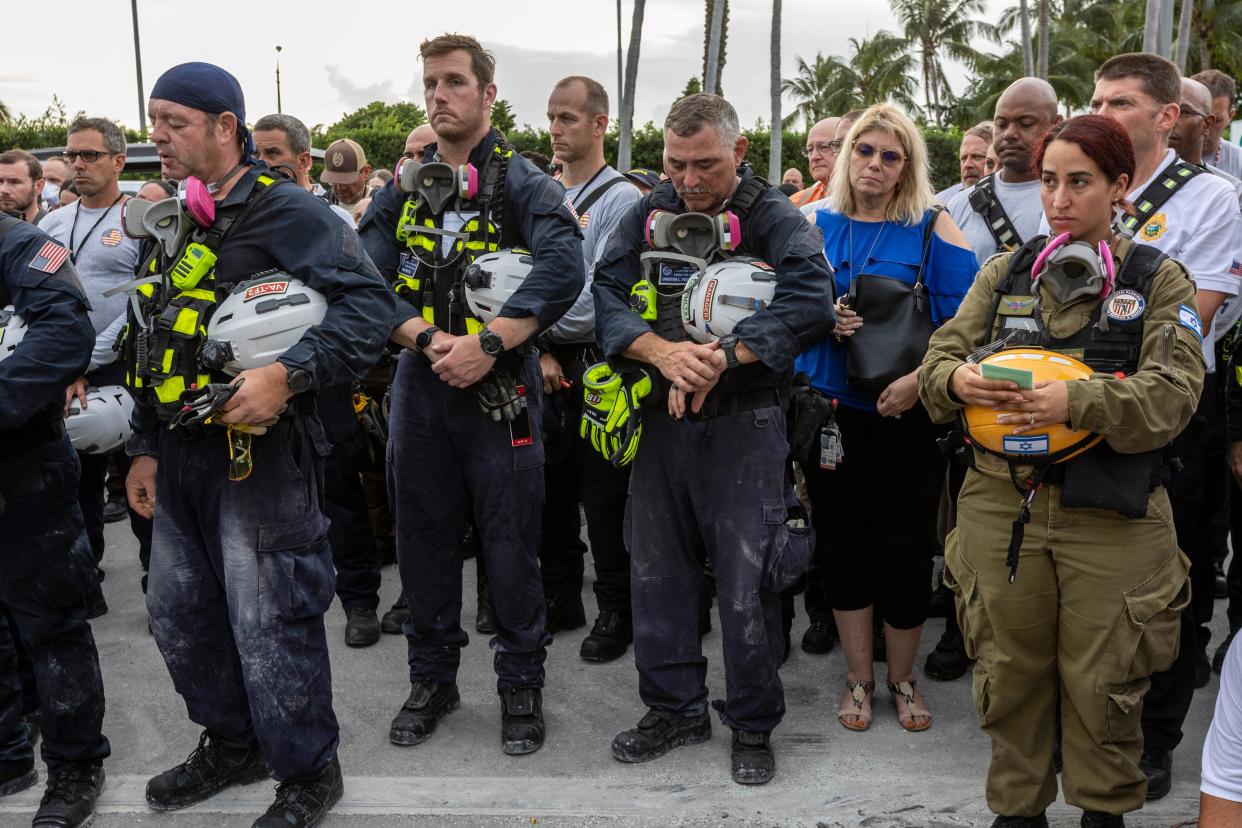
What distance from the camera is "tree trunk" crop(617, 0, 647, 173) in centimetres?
2091

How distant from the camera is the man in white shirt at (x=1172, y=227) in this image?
3.57 meters

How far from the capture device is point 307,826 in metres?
3.52

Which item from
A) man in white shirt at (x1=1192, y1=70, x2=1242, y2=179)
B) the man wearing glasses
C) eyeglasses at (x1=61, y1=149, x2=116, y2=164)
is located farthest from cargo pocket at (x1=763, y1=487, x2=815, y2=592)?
eyeglasses at (x1=61, y1=149, x2=116, y2=164)

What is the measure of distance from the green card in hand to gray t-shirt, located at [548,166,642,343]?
92.2 inches

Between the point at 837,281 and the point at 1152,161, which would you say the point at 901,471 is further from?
the point at 1152,161

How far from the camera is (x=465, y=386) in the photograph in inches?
155

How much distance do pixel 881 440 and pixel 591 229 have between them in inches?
75.1

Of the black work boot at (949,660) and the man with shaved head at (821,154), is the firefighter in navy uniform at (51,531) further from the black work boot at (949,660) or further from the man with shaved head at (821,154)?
the man with shaved head at (821,154)

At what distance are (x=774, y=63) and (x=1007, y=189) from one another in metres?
21.5

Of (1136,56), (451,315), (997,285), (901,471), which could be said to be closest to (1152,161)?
(1136,56)

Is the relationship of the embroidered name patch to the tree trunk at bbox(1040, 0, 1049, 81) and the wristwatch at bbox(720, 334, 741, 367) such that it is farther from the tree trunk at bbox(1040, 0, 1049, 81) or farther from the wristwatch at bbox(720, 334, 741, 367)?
the tree trunk at bbox(1040, 0, 1049, 81)

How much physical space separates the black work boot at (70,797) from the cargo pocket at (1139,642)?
320 centimetres

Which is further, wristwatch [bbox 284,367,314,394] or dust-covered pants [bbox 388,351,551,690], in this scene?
dust-covered pants [bbox 388,351,551,690]

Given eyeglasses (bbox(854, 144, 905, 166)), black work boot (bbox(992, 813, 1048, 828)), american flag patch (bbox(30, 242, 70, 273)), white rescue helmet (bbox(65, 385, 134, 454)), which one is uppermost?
eyeglasses (bbox(854, 144, 905, 166))
